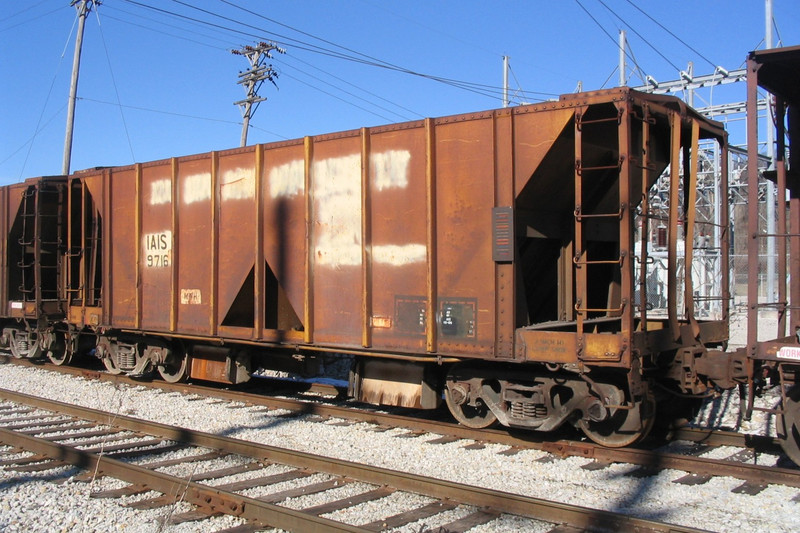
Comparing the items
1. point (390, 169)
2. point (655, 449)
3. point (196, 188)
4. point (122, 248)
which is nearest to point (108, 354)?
point (122, 248)

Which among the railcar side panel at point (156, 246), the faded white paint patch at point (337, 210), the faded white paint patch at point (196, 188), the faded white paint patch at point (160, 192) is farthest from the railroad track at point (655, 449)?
the faded white paint patch at point (160, 192)

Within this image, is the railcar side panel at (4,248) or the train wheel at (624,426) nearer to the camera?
the train wheel at (624,426)

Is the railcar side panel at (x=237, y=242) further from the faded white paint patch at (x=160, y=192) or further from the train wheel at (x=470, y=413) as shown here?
the train wheel at (x=470, y=413)

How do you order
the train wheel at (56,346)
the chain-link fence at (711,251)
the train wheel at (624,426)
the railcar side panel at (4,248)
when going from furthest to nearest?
the chain-link fence at (711,251) < the railcar side panel at (4,248) < the train wheel at (56,346) < the train wheel at (624,426)

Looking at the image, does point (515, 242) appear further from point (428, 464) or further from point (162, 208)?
point (162, 208)

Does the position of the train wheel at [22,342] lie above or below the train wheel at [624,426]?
above

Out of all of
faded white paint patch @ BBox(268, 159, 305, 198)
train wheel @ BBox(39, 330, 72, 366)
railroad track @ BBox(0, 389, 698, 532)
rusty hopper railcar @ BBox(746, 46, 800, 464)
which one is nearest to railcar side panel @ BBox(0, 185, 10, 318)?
train wheel @ BBox(39, 330, 72, 366)

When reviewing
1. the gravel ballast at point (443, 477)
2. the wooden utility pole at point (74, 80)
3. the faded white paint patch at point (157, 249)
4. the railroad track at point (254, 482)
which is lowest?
the gravel ballast at point (443, 477)

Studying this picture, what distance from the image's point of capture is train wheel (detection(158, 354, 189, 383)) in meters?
11.7

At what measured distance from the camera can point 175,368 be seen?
11.9m

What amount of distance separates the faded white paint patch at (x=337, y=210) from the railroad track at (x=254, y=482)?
2757mm

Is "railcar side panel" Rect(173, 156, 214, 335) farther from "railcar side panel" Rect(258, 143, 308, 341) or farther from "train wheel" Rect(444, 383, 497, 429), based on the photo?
"train wheel" Rect(444, 383, 497, 429)

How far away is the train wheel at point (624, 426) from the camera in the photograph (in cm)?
721

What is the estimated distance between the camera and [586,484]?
20.7 ft
